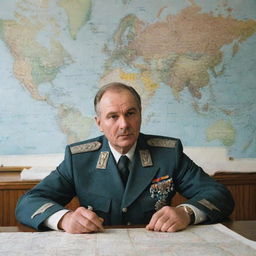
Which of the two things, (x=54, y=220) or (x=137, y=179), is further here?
(x=137, y=179)

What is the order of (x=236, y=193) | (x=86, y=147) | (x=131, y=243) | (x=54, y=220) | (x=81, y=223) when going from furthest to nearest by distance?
(x=236, y=193), (x=86, y=147), (x=54, y=220), (x=81, y=223), (x=131, y=243)

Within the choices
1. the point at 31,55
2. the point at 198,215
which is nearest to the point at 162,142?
the point at 198,215

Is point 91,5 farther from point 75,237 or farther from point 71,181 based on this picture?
point 75,237

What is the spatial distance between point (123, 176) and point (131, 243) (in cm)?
78

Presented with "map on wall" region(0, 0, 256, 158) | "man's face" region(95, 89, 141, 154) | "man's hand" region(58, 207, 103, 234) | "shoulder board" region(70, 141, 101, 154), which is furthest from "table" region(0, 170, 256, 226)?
"man's hand" region(58, 207, 103, 234)

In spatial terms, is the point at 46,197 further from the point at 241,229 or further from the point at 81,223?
the point at 241,229

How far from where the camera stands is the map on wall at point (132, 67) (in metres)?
3.47

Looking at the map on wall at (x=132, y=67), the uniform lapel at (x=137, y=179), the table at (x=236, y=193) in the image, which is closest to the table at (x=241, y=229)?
the uniform lapel at (x=137, y=179)

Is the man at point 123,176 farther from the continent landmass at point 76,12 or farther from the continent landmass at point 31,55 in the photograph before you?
the continent landmass at point 76,12

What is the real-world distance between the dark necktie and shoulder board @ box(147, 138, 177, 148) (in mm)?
211

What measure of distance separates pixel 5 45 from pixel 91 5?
2.83 feet

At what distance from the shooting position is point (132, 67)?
140 inches

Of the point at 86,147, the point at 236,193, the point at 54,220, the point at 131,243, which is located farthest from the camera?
the point at 236,193

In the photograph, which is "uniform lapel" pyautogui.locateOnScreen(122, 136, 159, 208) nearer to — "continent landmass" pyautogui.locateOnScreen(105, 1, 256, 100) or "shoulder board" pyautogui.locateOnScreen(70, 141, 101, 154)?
"shoulder board" pyautogui.locateOnScreen(70, 141, 101, 154)
